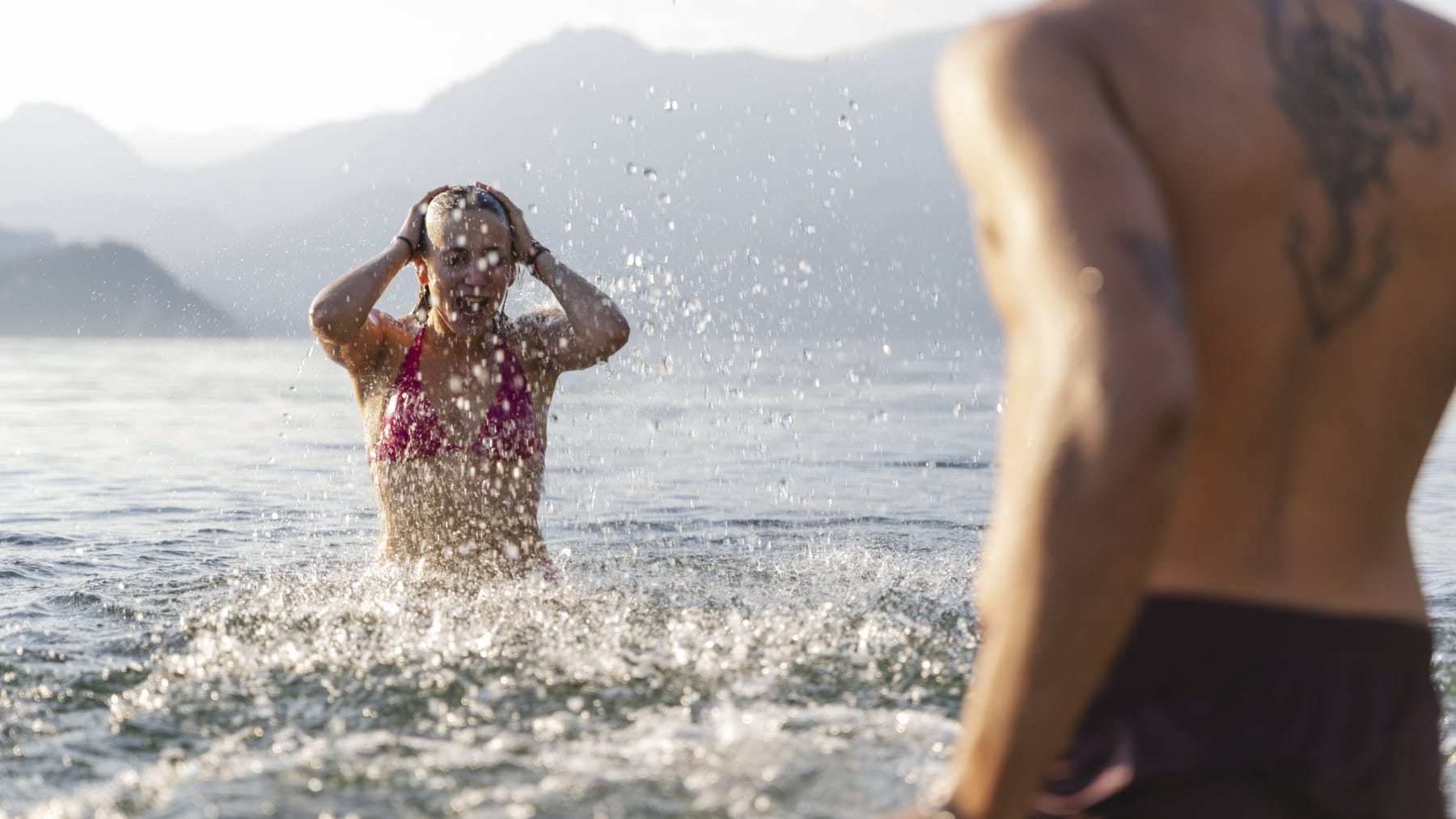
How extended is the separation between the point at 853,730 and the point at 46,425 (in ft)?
49.9

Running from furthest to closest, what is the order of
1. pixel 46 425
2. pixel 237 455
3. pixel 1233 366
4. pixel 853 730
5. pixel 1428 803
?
pixel 46 425
pixel 237 455
pixel 853 730
pixel 1428 803
pixel 1233 366

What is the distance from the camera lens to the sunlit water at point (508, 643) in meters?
3.21

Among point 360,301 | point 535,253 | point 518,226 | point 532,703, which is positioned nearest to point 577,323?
point 535,253

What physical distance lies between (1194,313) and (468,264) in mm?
4648

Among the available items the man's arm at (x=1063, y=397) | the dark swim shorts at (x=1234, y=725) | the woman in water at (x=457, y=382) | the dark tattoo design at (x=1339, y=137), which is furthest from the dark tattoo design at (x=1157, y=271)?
the woman in water at (x=457, y=382)

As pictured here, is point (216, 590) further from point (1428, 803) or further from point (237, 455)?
point (237, 455)

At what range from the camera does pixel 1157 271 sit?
140cm

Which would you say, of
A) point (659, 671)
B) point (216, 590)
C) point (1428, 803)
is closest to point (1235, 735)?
point (1428, 803)

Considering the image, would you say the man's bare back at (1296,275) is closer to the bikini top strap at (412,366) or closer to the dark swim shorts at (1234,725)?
the dark swim shorts at (1234,725)

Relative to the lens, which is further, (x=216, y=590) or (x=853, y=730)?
(x=216, y=590)

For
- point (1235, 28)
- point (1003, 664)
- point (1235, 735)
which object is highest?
point (1235, 28)

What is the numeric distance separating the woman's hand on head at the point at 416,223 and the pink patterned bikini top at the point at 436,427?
21.7 inches

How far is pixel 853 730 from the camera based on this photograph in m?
3.68

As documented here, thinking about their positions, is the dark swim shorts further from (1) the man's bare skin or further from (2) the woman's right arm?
(2) the woman's right arm
